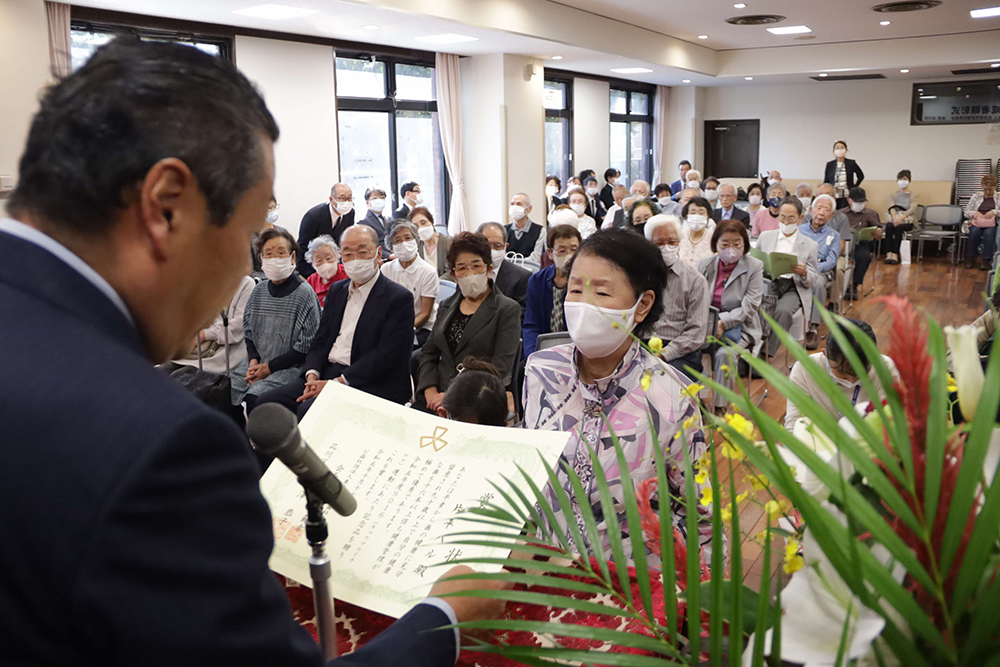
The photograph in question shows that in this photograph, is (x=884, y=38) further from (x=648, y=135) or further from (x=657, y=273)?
(x=657, y=273)

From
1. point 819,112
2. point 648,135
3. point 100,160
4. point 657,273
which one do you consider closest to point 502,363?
point 657,273

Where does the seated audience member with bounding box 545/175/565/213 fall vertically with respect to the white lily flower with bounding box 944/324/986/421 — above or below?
above

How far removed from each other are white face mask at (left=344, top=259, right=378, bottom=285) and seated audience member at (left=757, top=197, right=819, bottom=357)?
2.58 meters

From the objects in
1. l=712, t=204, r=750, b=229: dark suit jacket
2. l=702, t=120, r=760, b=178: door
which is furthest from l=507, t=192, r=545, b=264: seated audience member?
l=702, t=120, r=760, b=178: door

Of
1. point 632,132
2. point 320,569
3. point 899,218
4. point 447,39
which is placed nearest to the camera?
point 320,569

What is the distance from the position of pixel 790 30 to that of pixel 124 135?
1302cm

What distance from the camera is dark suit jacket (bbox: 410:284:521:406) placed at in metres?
4.00

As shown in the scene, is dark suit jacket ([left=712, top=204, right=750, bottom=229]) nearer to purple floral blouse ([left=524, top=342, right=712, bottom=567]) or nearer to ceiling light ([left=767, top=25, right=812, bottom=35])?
ceiling light ([left=767, top=25, right=812, bottom=35])

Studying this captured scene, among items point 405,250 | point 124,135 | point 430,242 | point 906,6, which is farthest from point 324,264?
point 906,6

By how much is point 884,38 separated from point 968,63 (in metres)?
1.35

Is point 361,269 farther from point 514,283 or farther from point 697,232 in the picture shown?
point 697,232

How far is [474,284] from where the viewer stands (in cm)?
410

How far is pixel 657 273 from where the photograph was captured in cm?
224

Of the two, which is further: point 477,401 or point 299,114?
point 299,114
